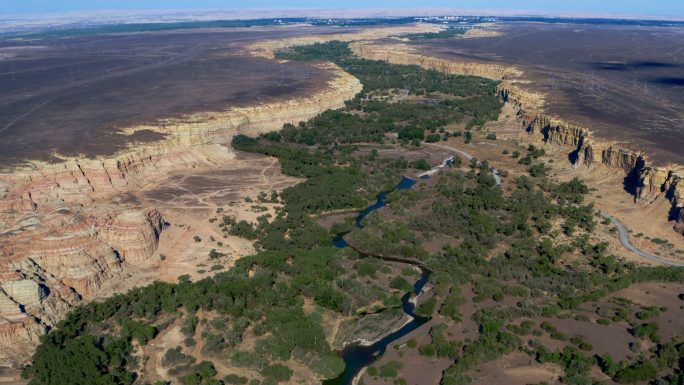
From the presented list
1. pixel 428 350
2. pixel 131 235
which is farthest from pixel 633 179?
pixel 131 235

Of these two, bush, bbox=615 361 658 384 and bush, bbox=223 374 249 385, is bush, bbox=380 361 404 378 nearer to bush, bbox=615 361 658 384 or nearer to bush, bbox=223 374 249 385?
bush, bbox=223 374 249 385

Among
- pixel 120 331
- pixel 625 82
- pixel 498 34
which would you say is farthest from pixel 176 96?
pixel 498 34

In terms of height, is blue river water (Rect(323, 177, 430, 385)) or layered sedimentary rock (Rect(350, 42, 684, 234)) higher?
layered sedimentary rock (Rect(350, 42, 684, 234))

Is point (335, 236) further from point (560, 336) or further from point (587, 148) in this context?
point (587, 148)

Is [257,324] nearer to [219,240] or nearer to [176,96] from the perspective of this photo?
[219,240]

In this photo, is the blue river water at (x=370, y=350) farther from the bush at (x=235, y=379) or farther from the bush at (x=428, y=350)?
the bush at (x=235, y=379)

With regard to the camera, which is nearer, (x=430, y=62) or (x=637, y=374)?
(x=637, y=374)

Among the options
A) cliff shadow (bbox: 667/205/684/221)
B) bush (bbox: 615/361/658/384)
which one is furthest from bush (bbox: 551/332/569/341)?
cliff shadow (bbox: 667/205/684/221)

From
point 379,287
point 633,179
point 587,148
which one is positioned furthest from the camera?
point 587,148
